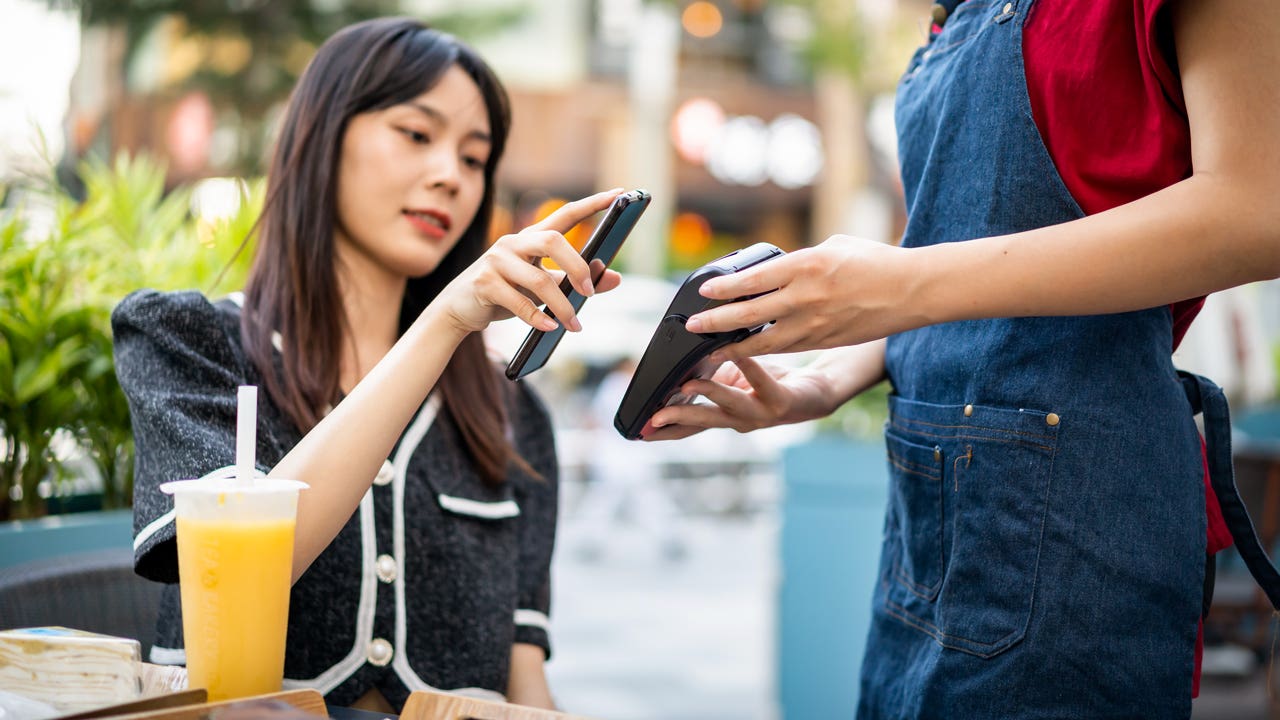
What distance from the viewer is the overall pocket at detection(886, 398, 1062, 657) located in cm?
106

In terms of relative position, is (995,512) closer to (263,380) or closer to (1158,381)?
(1158,381)

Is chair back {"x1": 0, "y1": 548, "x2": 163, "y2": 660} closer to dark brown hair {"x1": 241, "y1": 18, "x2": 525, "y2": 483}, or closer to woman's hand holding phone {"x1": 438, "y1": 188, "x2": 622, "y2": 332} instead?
dark brown hair {"x1": 241, "y1": 18, "x2": 525, "y2": 483}

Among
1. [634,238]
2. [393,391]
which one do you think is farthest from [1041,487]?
[634,238]

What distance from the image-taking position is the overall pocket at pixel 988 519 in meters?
1.06

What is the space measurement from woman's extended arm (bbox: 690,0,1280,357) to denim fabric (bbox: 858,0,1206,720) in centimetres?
4

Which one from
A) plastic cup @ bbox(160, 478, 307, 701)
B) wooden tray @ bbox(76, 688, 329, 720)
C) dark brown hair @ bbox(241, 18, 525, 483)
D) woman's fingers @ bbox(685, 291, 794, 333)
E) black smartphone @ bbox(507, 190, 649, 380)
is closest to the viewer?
wooden tray @ bbox(76, 688, 329, 720)

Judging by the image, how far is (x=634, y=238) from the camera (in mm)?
13602

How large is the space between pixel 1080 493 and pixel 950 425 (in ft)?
0.49

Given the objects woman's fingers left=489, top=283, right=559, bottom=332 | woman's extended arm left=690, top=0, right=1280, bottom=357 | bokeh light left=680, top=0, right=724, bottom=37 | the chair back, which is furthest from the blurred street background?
woman's fingers left=489, top=283, right=559, bottom=332

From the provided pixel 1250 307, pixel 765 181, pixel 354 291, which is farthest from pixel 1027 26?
pixel 765 181

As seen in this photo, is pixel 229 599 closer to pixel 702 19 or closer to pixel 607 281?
pixel 607 281

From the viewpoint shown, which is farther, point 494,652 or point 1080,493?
point 494,652

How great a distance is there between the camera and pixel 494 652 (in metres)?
1.57

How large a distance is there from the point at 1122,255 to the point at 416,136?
106cm
